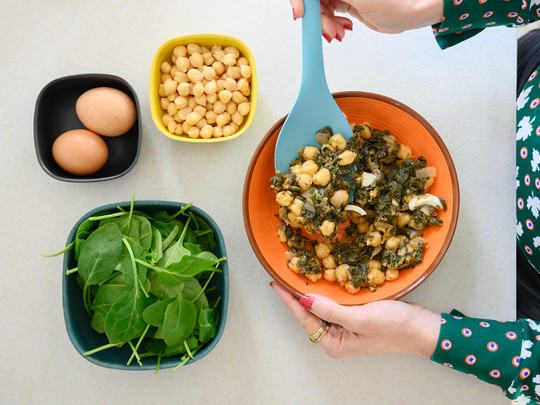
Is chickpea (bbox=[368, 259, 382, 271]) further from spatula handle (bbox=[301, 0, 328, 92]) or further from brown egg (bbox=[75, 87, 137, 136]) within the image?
brown egg (bbox=[75, 87, 137, 136])

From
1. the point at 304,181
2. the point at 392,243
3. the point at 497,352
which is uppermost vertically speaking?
the point at 304,181

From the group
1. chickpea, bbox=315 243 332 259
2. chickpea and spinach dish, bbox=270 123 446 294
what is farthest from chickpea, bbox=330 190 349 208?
chickpea, bbox=315 243 332 259

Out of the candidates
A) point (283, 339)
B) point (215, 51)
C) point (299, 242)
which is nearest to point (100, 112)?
point (215, 51)

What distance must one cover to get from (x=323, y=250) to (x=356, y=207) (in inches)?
4.6

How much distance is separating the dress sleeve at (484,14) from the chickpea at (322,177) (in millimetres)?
359

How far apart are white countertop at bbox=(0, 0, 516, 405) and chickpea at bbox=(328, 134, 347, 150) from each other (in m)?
0.19

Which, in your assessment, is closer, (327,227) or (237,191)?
(327,227)

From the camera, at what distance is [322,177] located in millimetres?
970

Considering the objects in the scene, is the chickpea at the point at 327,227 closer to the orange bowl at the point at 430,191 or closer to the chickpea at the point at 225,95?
the orange bowl at the point at 430,191

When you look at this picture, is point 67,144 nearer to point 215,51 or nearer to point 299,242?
point 215,51

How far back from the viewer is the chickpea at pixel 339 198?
988 millimetres

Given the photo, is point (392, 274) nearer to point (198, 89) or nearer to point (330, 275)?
point (330, 275)

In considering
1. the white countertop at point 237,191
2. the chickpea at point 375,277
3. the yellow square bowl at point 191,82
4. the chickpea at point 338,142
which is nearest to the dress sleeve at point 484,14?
the white countertop at point 237,191

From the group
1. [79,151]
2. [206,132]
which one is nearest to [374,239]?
[206,132]
